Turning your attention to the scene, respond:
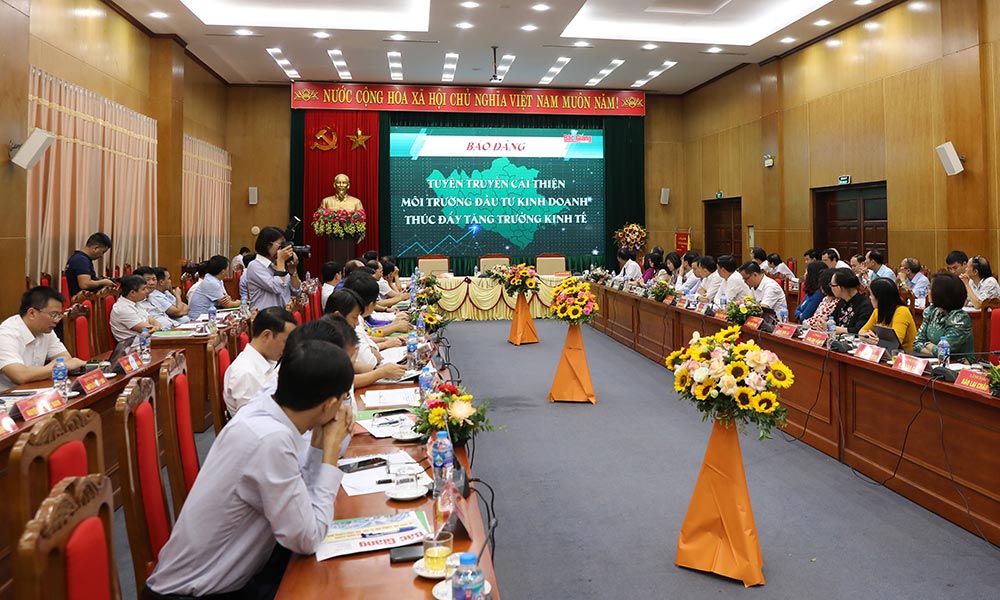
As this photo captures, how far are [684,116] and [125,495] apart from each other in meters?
13.6

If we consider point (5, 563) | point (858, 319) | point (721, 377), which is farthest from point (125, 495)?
point (858, 319)

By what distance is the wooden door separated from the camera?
12188 millimetres

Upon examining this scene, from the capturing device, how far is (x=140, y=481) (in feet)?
6.39

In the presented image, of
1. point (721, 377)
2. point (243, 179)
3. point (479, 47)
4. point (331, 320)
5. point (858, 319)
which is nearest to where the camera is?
point (331, 320)

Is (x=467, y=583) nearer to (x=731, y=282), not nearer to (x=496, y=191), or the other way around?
(x=731, y=282)

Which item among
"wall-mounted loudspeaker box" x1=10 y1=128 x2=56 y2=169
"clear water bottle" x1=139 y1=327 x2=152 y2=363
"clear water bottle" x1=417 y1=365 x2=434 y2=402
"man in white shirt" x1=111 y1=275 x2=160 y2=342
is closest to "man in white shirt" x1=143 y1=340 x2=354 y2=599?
"clear water bottle" x1=417 y1=365 x2=434 y2=402

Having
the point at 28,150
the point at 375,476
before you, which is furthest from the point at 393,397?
the point at 28,150

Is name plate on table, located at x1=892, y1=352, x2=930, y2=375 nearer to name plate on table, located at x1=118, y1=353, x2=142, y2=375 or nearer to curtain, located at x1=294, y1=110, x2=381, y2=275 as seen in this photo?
name plate on table, located at x1=118, y1=353, x2=142, y2=375

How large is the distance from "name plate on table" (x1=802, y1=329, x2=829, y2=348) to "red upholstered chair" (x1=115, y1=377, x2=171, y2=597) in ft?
12.8

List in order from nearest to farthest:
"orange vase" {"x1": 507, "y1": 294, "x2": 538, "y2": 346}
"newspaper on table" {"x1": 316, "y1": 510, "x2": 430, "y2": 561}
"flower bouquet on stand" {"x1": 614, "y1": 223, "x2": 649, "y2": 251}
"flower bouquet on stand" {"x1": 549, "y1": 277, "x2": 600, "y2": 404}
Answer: "newspaper on table" {"x1": 316, "y1": 510, "x2": 430, "y2": 561}, "flower bouquet on stand" {"x1": 549, "y1": 277, "x2": 600, "y2": 404}, "orange vase" {"x1": 507, "y1": 294, "x2": 538, "y2": 346}, "flower bouquet on stand" {"x1": 614, "y1": 223, "x2": 649, "y2": 251}

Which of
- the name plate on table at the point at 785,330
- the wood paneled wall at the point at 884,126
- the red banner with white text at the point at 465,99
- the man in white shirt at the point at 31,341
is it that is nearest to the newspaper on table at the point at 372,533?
the man in white shirt at the point at 31,341

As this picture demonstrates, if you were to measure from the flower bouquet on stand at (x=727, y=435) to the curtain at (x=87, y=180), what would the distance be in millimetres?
5727

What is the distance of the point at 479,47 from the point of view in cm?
999

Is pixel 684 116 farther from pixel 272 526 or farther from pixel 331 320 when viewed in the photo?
pixel 272 526
